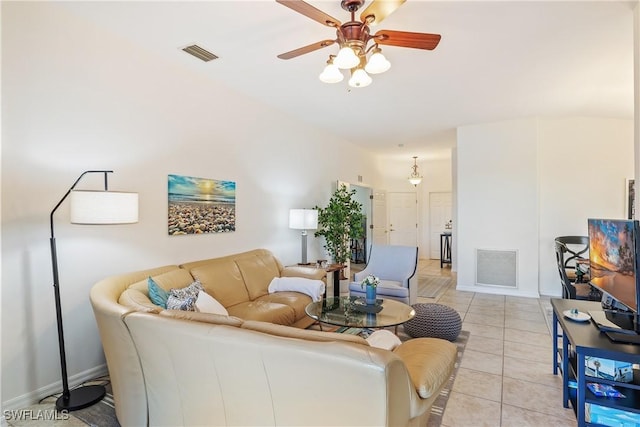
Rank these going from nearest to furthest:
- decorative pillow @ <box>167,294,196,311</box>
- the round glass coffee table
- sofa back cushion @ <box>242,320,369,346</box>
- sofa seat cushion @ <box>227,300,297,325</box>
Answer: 1. sofa back cushion @ <box>242,320,369,346</box>
2. decorative pillow @ <box>167,294,196,311</box>
3. the round glass coffee table
4. sofa seat cushion @ <box>227,300,297,325</box>

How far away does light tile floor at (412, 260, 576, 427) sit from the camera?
217 cm

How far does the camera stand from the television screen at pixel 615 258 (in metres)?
1.92

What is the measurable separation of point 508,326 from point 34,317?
15.0ft

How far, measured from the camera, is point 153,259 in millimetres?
3117

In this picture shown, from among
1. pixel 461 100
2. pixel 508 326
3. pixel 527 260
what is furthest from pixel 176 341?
pixel 527 260

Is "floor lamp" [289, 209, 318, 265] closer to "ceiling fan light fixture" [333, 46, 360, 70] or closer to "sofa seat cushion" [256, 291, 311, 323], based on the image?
"sofa seat cushion" [256, 291, 311, 323]

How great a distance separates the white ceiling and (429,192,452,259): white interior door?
426cm

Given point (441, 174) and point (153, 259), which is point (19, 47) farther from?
point (441, 174)

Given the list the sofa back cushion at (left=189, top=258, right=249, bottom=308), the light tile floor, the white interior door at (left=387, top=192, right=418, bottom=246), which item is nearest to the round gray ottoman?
the light tile floor

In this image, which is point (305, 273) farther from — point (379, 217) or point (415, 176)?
point (415, 176)

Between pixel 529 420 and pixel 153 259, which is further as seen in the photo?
pixel 153 259

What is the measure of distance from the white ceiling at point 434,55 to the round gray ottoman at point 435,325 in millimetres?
2486

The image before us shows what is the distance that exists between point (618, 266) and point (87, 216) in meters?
3.42

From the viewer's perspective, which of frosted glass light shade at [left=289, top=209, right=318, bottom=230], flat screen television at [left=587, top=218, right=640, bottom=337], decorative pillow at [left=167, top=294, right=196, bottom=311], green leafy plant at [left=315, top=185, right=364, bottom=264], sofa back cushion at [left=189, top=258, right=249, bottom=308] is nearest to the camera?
flat screen television at [left=587, top=218, right=640, bottom=337]
